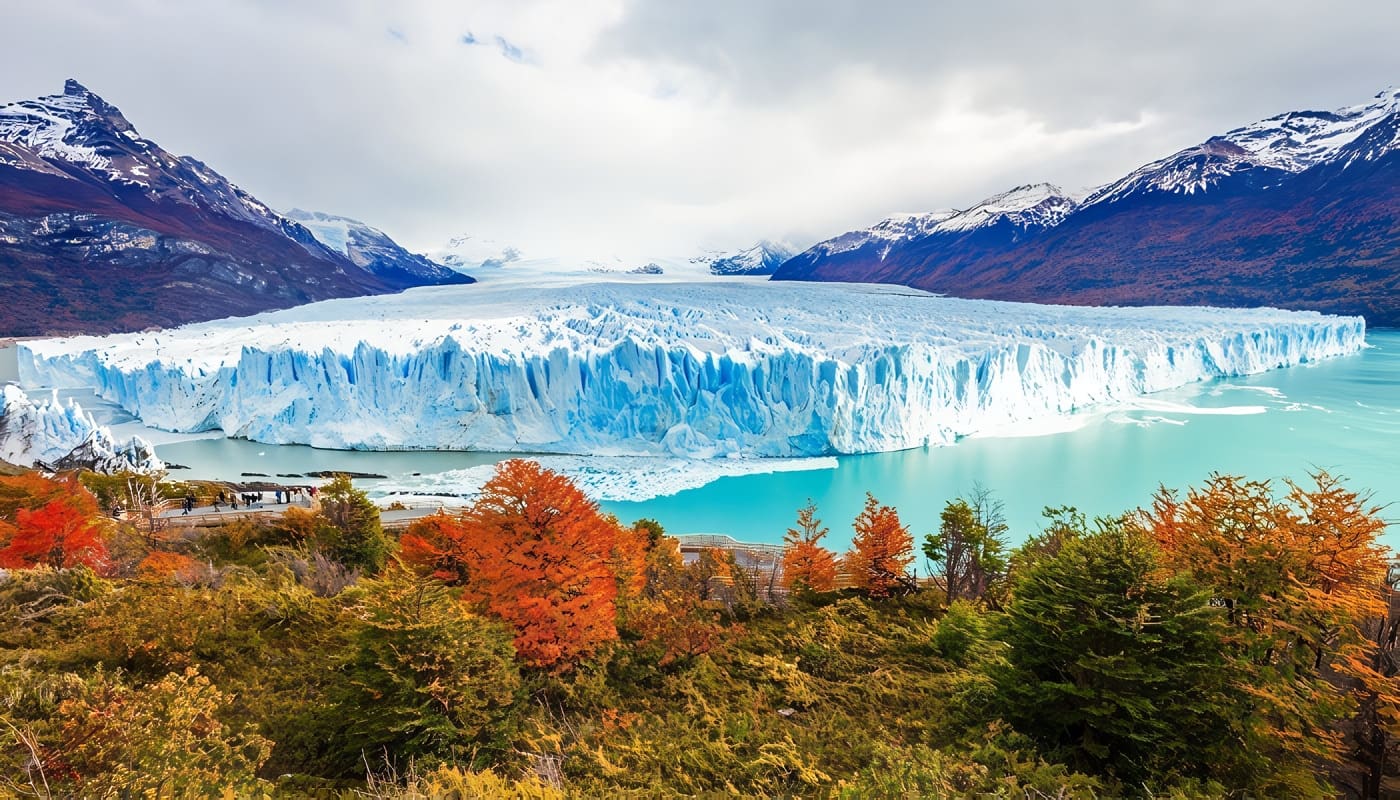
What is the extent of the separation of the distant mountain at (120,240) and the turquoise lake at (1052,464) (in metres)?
42.5

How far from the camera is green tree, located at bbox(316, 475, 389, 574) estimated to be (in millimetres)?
10508

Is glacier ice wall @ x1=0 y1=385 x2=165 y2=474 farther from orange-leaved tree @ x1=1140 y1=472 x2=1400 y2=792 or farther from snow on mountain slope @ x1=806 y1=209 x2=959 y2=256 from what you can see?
snow on mountain slope @ x1=806 y1=209 x2=959 y2=256

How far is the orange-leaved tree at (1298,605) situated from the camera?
4039 mm

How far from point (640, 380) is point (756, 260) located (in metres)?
128

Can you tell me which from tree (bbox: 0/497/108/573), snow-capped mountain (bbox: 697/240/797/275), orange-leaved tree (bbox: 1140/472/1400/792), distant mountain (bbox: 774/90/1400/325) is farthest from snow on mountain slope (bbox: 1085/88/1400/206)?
tree (bbox: 0/497/108/573)

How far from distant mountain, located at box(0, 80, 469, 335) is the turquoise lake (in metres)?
42.5

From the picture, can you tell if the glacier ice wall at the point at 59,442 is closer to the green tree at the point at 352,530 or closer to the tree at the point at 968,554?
the green tree at the point at 352,530

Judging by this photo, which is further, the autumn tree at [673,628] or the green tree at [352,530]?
the green tree at [352,530]

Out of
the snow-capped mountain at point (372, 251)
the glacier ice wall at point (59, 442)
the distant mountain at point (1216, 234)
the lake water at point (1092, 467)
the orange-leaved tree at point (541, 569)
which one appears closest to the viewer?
the orange-leaved tree at point (541, 569)

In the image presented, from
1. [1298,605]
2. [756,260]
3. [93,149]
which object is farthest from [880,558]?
[756,260]

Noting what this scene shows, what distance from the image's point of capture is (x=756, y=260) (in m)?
146

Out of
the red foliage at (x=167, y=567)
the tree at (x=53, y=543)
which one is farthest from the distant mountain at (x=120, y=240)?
the red foliage at (x=167, y=567)

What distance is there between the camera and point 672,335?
1030 inches

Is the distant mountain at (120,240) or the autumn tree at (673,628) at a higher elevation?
the distant mountain at (120,240)
